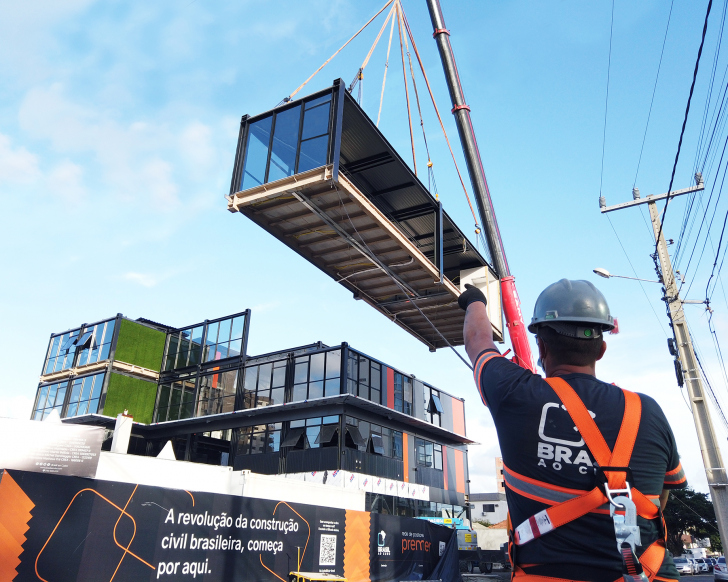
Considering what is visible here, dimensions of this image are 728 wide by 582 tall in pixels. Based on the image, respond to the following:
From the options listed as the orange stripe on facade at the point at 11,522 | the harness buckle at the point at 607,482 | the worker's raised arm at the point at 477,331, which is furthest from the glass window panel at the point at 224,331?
Result: the harness buckle at the point at 607,482

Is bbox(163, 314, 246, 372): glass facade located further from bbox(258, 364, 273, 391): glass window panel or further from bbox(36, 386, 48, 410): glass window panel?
bbox(36, 386, 48, 410): glass window panel

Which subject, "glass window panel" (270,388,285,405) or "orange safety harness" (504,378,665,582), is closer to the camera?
"orange safety harness" (504,378,665,582)

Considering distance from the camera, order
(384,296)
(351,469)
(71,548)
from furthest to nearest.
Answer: (351,469) < (384,296) < (71,548)

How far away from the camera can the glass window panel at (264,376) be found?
32.3 metres

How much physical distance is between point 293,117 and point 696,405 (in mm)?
15216

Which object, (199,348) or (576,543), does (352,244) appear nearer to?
(576,543)

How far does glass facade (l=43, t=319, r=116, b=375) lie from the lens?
3694cm

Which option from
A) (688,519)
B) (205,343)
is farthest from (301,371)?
(688,519)

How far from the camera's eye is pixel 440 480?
35469 mm

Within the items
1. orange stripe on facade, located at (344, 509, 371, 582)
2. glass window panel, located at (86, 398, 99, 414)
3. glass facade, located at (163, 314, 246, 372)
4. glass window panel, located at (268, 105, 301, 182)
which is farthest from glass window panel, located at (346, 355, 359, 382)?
glass window panel, located at (268, 105, 301, 182)

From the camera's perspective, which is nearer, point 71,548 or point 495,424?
point 495,424

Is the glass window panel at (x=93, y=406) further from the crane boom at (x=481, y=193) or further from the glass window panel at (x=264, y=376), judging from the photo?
the crane boom at (x=481, y=193)

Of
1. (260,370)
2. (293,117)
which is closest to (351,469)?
(260,370)

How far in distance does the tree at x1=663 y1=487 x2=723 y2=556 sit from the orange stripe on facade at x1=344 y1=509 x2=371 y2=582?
1741 inches
